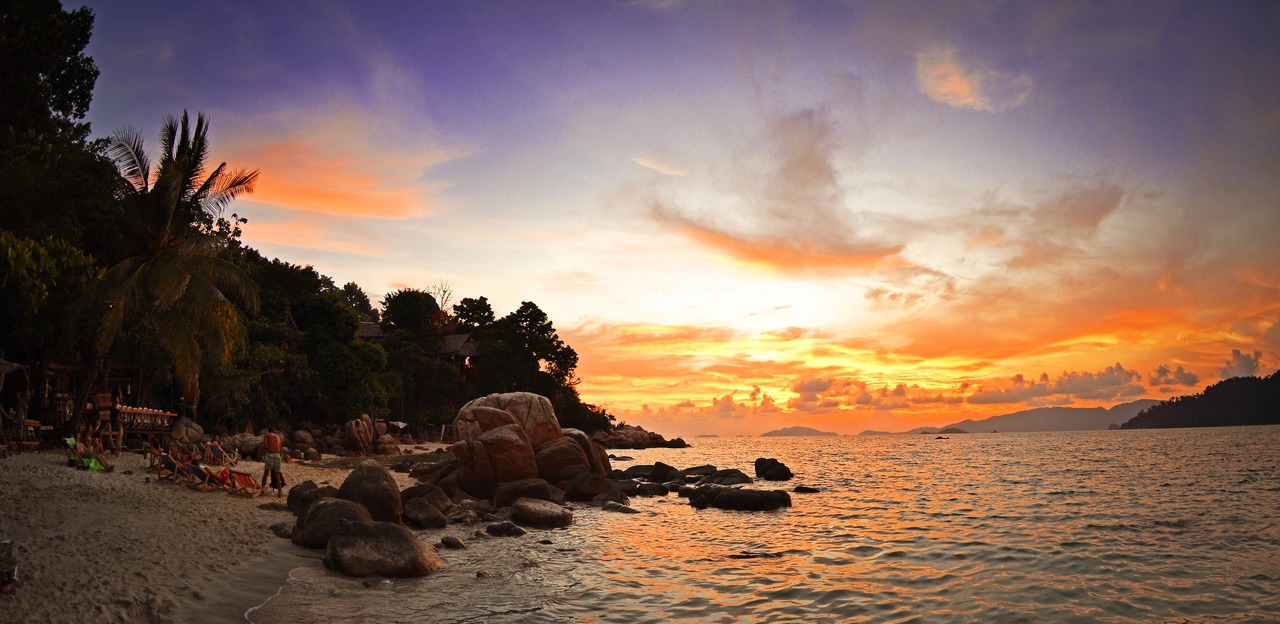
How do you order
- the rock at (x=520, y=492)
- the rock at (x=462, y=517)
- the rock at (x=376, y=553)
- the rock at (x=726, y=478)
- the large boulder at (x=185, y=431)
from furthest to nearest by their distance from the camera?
the rock at (x=726, y=478)
the large boulder at (x=185, y=431)
the rock at (x=520, y=492)
the rock at (x=462, y=517)
the rock at (x=376, y=553)

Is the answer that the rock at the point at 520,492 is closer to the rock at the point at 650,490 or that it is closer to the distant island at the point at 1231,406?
the rock at the point at 650,490

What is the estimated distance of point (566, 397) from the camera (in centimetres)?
7688

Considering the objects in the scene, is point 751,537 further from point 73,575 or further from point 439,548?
point 73,575

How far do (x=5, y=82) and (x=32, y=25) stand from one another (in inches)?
59.0

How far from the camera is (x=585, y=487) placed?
2681 cm

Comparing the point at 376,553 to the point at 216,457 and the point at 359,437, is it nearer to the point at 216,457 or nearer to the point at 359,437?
the point at 216,457

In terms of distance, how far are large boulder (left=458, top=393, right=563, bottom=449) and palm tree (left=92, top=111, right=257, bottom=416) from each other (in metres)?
11.1

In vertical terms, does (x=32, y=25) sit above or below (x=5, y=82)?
above

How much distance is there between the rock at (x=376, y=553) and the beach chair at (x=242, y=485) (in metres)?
7.68

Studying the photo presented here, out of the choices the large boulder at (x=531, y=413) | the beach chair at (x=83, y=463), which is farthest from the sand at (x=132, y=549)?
the large boulder at (x=531, y=413)

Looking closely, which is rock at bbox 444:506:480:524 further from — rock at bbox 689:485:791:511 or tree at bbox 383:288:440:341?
tree at bbox 383:288:440:341

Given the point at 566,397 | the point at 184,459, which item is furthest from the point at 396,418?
the point at 184,459

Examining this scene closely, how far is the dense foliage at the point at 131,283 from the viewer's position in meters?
16.7

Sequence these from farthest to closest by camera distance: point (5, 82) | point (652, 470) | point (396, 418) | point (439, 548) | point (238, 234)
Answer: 1. point (396, 418)
2. point (652, 470)
3. point (238, 234)
4. point (5, 82)
5. point (439, 548)
